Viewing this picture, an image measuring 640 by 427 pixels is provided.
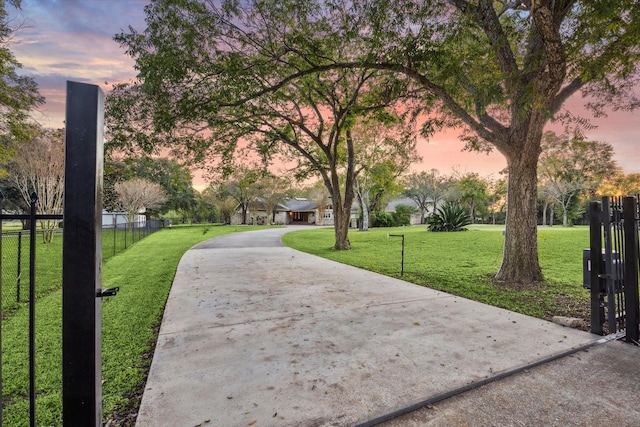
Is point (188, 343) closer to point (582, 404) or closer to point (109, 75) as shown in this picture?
point (582, 404)

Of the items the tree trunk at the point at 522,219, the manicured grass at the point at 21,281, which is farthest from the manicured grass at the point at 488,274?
the manicured grass at the point at 21,281

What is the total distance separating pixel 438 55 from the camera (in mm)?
6340

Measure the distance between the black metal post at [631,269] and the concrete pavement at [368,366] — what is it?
0.25m

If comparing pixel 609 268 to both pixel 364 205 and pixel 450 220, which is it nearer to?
pixel 450 220

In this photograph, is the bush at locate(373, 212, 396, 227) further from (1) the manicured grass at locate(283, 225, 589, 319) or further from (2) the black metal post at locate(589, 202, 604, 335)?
(2) the black metal post at locate(589, 202, 604, 335)

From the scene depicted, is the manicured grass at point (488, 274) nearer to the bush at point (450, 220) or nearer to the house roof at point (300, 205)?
the bush at point (450, 220)

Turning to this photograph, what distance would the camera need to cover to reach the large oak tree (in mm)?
5594

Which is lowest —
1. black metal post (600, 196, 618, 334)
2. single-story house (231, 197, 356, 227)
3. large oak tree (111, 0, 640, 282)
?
black metal post (600, 196, 618, 334)

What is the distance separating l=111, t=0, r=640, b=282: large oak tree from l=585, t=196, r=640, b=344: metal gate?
271 cm

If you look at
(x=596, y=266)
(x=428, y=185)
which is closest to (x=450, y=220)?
(x=596, y=266)

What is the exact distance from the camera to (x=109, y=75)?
7.96 meters

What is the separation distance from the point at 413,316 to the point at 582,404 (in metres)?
2.17

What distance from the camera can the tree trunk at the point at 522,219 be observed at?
651cm

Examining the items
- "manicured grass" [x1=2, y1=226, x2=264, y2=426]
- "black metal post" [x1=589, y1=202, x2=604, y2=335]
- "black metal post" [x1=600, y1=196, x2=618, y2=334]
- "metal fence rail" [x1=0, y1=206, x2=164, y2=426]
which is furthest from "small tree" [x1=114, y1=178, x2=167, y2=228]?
"black metal post" [x1=600, y1=196, x2=618, y2=334]
